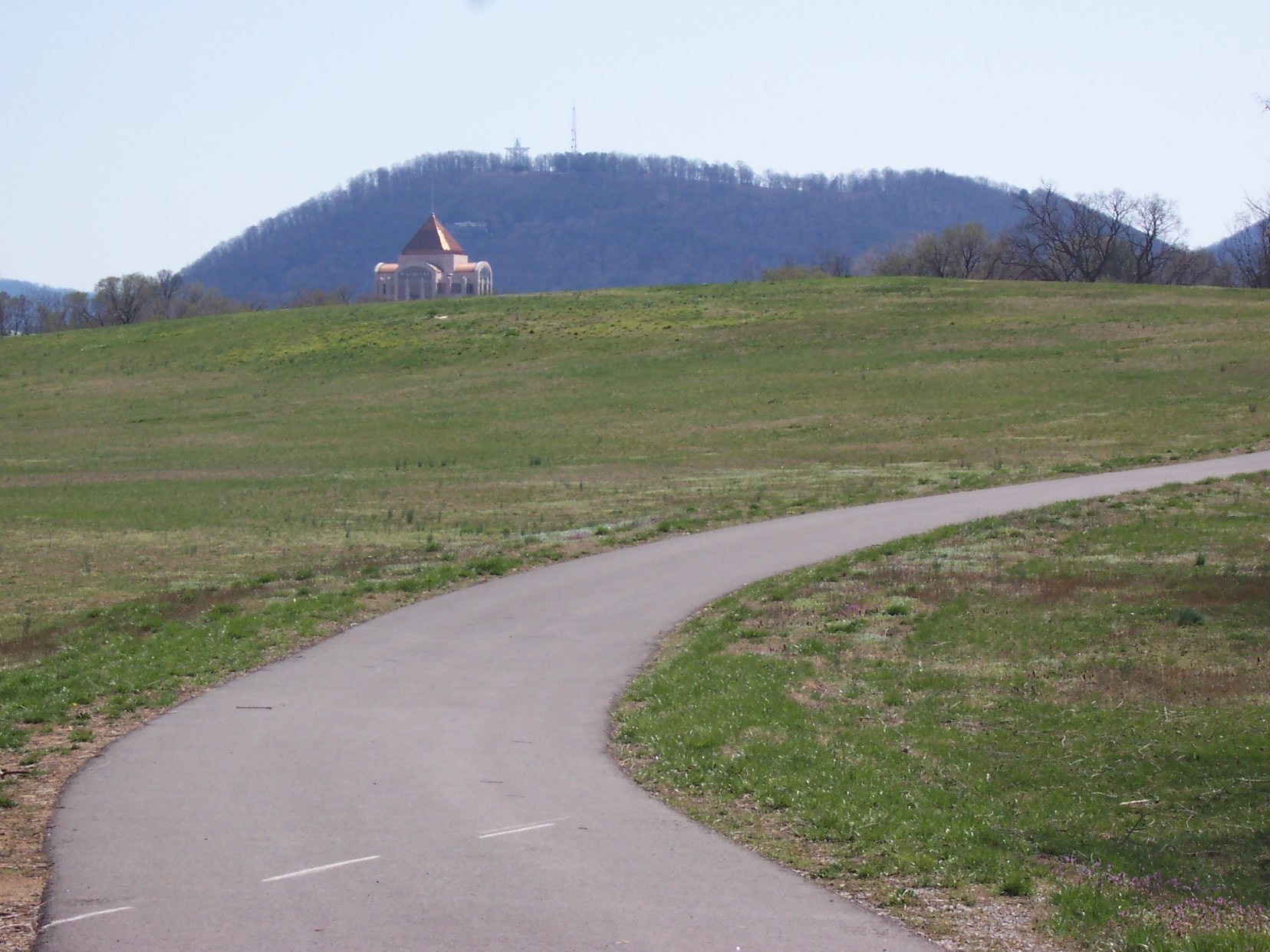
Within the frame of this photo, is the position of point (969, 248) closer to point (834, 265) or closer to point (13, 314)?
point (834, 265)

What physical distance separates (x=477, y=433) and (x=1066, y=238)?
79.0 meters

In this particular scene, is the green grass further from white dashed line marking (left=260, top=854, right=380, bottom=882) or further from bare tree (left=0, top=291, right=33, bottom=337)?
bare tree (left=0, top=291, right=33, bottom=337)

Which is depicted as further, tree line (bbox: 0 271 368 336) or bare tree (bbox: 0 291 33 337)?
bare tree (bbox: 0 291 33 337)

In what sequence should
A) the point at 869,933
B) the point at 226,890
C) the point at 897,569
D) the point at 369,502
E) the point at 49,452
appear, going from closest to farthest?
the point at 869,933
the point at 226,890
the point at 897,569
the point at 369,502
the point at 49,452

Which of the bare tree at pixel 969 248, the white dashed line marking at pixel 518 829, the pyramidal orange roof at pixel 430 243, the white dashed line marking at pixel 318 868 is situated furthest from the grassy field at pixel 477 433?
the pyramidal orange roof at pixel 430 243

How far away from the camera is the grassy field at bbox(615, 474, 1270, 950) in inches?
266

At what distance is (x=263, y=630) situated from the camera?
577 inches

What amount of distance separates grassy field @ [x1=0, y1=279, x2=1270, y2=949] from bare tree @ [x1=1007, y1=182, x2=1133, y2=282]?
1283 inches

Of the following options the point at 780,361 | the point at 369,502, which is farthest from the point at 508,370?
the point at 369,502

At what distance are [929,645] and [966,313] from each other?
57.5 metres

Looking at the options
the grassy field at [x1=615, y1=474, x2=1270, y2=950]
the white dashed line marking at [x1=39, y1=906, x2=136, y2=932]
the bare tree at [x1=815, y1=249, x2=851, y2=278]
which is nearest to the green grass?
the white dashed line marking at [x1=39, y1=906, x2=136, y2=932]

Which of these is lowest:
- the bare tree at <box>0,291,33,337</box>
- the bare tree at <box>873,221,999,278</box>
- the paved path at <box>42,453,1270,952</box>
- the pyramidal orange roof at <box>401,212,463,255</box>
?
the paved path at <box>42,453,1270,952</box>

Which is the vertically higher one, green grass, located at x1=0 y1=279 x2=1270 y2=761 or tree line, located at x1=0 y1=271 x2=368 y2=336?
tree line, located at x1=0 y1=271 x2=368 y2=336

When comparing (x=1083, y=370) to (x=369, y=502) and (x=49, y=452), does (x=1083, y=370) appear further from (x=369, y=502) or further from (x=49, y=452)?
(x=49, y=452)
